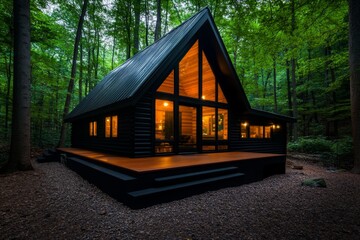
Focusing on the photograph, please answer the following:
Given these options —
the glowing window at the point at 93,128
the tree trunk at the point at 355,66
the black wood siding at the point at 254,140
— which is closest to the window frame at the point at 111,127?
the glowing window at the point at 93,128

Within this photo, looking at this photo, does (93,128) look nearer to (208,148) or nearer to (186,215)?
(208,148)

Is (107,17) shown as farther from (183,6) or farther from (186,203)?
(186,203)

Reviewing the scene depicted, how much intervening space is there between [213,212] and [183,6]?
53.7 feet

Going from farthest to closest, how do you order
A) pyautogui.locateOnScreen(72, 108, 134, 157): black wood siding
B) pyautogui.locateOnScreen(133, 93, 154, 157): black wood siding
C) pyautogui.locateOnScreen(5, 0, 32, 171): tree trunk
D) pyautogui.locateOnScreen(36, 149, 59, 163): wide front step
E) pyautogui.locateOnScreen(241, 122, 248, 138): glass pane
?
pyautogui.locateOnScreen(241, 122, 248, 138): glass pane
pyautogui.locateOnScreen(36, 149, 59, 163): wide front step
pyautogui.locateOnScreen(72, 108, 134, 157): black wood siding
pyautogui.locateOnScreen(133, 93, 154, 157): black wood siding
pyautogui.locateOnScreen(5, 0, 32, 171): tree trunk

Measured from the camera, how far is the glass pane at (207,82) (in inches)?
318

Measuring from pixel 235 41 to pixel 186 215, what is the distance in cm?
1360

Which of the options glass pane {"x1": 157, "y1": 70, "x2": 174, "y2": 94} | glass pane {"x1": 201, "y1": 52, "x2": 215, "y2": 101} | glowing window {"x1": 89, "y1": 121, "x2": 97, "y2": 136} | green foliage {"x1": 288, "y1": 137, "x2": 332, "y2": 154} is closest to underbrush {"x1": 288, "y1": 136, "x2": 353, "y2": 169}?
green foliage {"x1": 288, "y1": 137, "x2": 332, "y2": 154}

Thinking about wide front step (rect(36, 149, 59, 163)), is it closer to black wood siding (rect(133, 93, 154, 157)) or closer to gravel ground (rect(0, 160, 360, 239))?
gravel ground (rect(0, 160, 360, 239))

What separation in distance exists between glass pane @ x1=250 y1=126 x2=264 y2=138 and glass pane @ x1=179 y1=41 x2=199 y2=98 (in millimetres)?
4939

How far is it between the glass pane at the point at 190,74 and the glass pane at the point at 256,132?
4939 millimetres

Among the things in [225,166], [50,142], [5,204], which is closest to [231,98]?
[225,166]

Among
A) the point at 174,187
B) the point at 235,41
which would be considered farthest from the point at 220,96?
the point at 235,41

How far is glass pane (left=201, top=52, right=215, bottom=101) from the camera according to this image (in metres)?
8.09

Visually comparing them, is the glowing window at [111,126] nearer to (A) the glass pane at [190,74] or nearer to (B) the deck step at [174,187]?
(A) the glass pane at [190,74]
